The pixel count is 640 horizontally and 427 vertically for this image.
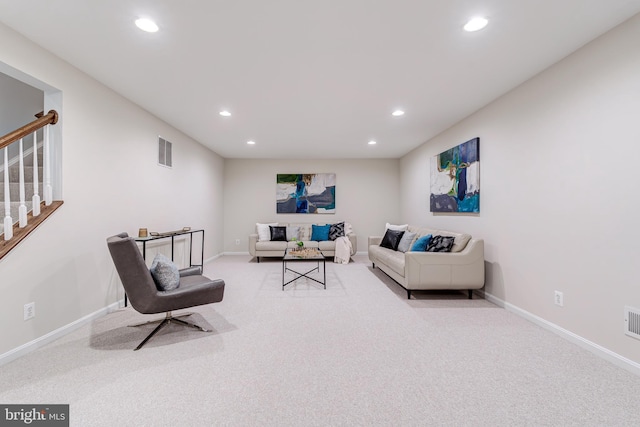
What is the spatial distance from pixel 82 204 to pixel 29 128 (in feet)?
2.56

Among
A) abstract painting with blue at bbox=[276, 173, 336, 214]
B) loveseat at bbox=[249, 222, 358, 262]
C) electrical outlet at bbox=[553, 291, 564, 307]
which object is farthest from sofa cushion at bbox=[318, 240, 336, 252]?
electrical outlet at bbox=[553, 291, 564, 307]

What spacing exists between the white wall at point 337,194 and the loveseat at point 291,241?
0.46 metres

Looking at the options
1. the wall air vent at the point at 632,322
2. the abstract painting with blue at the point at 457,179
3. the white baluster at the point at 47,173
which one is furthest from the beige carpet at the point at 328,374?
the abstract painting with blue at the point at 457,179

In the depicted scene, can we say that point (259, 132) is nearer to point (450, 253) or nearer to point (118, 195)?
point (118, 195)

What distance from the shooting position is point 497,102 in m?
3.37

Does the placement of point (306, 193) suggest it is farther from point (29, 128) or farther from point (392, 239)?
point (29, 128)

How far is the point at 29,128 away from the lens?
228 centimetres

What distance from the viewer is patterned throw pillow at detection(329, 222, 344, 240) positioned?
638cm

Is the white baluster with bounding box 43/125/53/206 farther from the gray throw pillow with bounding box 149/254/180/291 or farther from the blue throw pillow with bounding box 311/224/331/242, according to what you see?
the blue throw pillow with bounding box 311/224/331/242

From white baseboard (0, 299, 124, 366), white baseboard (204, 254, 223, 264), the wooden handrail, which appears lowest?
white baseboard (0, 299, 124, 366)

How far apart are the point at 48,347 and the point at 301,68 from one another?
10.9ft

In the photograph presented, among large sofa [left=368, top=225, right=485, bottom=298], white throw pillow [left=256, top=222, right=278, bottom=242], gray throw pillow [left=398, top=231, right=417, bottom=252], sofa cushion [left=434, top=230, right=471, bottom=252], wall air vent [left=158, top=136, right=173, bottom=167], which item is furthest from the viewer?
white throw pillow [left=256, top=222, right=278, bottom=242]

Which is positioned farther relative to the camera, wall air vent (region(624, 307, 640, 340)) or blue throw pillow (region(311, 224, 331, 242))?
blue throw pillow (region(311, 224, 331, 242))

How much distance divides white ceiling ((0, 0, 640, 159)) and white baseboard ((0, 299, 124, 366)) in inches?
98.2
